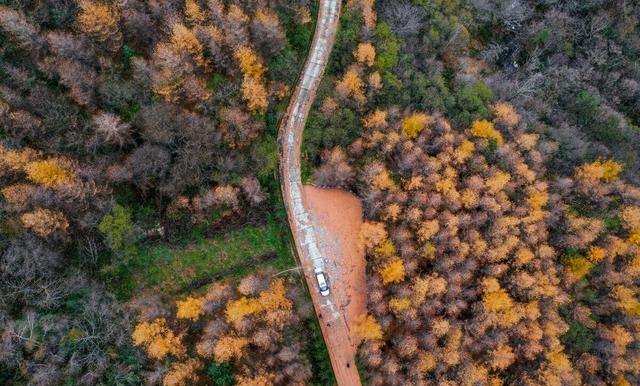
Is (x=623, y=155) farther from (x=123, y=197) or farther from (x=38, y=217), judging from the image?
(x=38, y=217)

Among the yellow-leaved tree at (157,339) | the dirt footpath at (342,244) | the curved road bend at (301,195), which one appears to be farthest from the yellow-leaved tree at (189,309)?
the dirt footpath at (342,244)

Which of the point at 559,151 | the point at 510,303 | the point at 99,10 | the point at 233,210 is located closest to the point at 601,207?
the point at 559,151

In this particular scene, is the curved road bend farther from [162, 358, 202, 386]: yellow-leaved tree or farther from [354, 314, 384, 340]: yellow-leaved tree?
[162, 358, 202, 386]: yellow-leaved tree

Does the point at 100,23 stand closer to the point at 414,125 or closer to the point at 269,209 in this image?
the point at 269,209

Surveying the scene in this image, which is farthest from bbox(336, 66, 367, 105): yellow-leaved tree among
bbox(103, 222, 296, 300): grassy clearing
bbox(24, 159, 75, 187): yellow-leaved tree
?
bbox(24, 159, 75, 187): yellow-leaved tree

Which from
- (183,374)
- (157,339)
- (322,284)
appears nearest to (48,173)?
(157,339)
